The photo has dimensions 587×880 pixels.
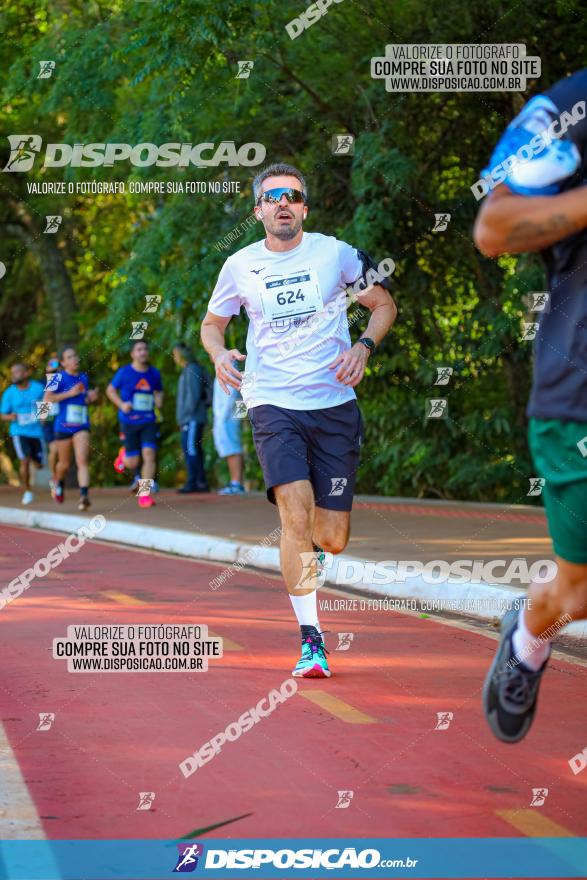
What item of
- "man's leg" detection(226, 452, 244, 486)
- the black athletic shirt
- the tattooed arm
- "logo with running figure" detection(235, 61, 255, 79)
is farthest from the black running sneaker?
"man's leg" detection(226, 452, 244, 486)

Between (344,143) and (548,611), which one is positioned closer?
(548,611)

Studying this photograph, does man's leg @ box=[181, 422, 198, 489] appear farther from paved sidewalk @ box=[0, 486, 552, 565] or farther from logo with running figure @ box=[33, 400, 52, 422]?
logo with running figure @ box=[33, 400, 52, 422]

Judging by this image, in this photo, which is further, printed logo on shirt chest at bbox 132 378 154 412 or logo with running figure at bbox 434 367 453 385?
printed logo on shirt chest at bbox 132 378 154 412

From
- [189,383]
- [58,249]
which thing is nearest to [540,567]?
[189,383]

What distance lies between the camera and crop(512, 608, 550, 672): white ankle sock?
4.45 m

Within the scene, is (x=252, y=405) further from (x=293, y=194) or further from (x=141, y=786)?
(x=141, y=786)

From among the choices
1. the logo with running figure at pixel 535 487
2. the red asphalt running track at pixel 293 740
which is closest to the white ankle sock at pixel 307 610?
the red asphalt running track at pixel 293 740

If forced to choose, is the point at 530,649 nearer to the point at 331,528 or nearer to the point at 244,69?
the point at 331,528

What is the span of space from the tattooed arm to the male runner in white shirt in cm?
311

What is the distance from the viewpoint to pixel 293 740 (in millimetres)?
5801

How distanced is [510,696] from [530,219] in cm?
143

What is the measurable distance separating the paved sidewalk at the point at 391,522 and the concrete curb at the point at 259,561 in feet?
0.96

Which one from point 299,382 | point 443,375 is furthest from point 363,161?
point 299,382

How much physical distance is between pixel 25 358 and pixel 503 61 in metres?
17.5
